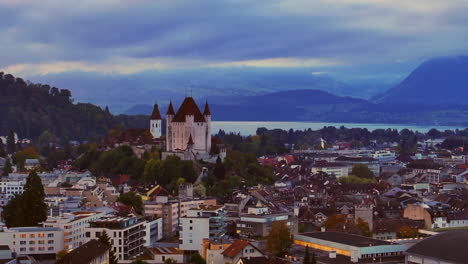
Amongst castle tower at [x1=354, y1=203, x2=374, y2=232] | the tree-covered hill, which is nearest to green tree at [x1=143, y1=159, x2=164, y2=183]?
castle tower at [x1=354, y1=203, x2=374, y2=232]

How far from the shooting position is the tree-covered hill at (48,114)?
126625 millimetres

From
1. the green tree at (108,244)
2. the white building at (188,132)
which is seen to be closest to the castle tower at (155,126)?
the white building at (188,132)

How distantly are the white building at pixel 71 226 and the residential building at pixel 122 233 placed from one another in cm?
55

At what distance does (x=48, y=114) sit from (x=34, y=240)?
92.1 m

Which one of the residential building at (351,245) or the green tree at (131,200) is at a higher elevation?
the green tree at (131,200)

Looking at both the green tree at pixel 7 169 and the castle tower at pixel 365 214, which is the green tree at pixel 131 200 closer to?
the castle tower at pixel 365 214

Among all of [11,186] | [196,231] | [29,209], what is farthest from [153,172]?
[196,231]

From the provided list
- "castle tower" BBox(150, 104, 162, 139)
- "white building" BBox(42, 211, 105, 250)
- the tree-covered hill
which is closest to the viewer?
"white building" BBox(42, 211, 105, 250)

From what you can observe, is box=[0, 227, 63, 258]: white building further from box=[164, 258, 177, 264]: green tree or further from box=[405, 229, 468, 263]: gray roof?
box=[405, 229, 468, 263]: gray roof

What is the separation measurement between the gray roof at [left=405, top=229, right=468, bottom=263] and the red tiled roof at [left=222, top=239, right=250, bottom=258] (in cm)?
623

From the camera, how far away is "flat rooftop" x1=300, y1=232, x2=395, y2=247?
128ft

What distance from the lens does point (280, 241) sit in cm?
3972

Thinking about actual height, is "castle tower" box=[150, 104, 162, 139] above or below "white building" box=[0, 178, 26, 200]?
above

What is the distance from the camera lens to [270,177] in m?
68.1
